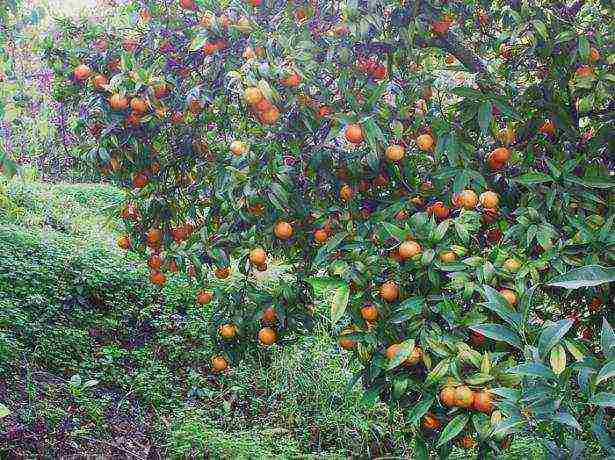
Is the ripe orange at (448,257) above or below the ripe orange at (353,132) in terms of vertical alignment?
below

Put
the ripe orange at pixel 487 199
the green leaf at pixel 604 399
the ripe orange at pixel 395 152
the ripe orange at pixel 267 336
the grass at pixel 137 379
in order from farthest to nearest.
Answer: the grass at pixel 137 379 < the ripe orange at pixel 267 336 < the ripe orange at pixel 395 152 < the ripe orange at pixel 487 199 < the green leaf at pixel 604 399

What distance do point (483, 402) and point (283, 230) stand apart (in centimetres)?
80

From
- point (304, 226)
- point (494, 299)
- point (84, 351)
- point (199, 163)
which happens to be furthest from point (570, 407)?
point (84, 351)

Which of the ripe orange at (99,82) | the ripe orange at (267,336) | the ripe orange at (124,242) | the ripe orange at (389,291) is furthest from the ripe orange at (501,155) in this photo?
the ripe orange at (124,242)

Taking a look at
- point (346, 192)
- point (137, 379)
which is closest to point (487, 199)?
point (346, 192)

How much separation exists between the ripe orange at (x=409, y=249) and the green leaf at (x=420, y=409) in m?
0.34

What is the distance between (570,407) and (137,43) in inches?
73.1

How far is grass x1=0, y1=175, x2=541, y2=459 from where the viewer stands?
3.81m

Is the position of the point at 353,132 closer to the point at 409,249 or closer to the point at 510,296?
the point at 409,249

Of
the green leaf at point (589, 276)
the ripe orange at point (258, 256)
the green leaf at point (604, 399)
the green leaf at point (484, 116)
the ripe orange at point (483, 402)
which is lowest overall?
the ripe orange at point (483, 402)

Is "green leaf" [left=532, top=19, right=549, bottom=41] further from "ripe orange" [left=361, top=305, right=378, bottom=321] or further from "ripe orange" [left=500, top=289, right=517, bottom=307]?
"ripe orange" [left=361, top=305, right=378, bottom=321]

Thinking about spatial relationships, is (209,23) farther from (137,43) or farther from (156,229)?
(156,229)

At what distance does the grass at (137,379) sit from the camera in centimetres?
381

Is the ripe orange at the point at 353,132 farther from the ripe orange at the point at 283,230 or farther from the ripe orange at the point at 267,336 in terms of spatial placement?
the ripe orange at the point at 267,336
